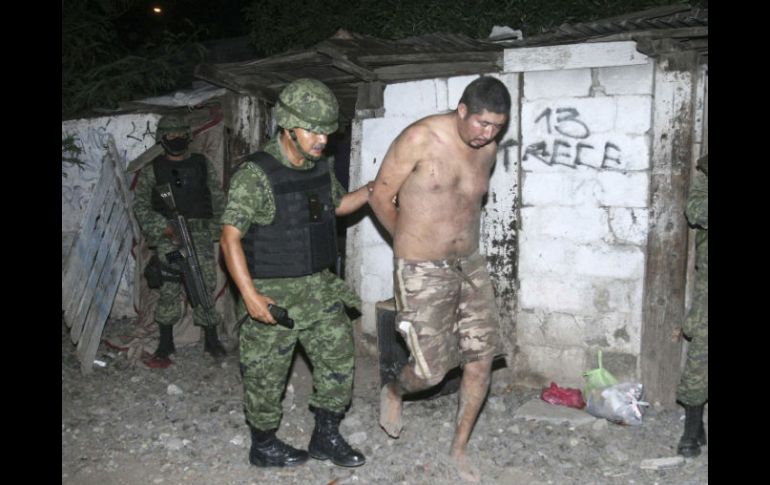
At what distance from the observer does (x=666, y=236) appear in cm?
463

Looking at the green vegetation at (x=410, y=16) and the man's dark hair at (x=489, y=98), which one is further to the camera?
the green vegetation at (x=410, y=16)

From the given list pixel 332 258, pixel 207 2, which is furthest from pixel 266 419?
pixel 207 2

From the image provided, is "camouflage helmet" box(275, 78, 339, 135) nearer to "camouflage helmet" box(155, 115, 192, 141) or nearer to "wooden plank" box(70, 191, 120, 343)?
"camouflage helmet" box(155, 115, 192, 141)

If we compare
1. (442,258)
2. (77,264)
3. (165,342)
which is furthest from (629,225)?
(77,264)

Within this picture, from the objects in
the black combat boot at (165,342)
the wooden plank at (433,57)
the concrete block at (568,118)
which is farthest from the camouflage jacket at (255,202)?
the black combat boot at (165,342)

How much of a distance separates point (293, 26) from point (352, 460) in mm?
7522

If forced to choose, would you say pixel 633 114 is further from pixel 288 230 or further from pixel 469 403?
pixel 288 230

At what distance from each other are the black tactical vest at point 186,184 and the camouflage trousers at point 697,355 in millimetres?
4057

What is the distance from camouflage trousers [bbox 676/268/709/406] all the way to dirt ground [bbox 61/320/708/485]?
0.36 metres

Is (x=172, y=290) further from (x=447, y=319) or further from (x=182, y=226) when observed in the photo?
(x=447, y=319)

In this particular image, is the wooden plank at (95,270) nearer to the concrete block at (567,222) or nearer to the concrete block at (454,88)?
the concrete block at (454,88)

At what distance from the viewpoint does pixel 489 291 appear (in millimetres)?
3963

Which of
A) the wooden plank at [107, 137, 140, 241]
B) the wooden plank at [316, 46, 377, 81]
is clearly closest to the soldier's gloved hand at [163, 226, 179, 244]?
the wooden plank at [107, 137, 140, 241]

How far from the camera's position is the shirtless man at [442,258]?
3.79 m
